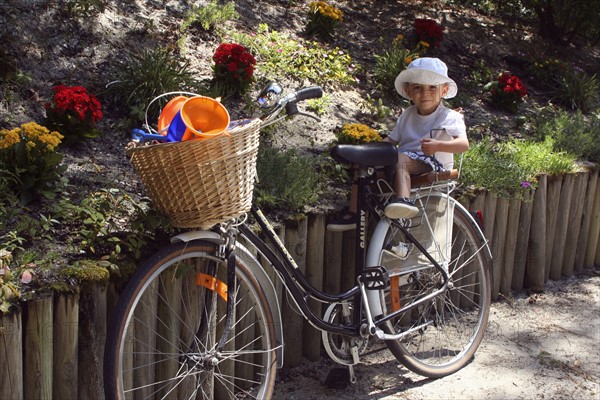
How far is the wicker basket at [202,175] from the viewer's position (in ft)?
9.37

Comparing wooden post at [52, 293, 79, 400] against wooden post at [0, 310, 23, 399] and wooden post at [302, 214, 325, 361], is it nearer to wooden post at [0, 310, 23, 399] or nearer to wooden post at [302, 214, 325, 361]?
wooden post at [0, 310, 23, 399]

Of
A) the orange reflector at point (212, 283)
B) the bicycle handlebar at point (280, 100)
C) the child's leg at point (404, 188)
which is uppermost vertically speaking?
the bicycle handlebar at point (280, 100)

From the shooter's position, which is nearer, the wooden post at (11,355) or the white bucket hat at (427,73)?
the wooden post at (11,355)

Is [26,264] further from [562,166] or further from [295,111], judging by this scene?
[562,166]

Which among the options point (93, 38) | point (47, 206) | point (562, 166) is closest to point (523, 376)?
point (562, 166)

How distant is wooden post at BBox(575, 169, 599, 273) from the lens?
230 inches

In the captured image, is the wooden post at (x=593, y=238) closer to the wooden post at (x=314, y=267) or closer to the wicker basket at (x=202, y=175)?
the wooden post at (x=314, y=267)

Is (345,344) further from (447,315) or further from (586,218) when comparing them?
(586,218)

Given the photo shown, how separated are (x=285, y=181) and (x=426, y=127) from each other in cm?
85

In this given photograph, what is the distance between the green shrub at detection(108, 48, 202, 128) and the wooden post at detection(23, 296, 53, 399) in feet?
6.12

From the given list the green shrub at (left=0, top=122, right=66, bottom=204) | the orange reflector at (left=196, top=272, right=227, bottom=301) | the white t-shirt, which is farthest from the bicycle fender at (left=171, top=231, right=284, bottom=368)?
the white t-shirt

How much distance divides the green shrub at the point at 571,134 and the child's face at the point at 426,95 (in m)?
1.99

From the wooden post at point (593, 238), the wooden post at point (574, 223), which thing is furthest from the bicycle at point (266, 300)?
the wooden post at point (593, 238)

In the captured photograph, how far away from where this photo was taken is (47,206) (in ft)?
11.8
